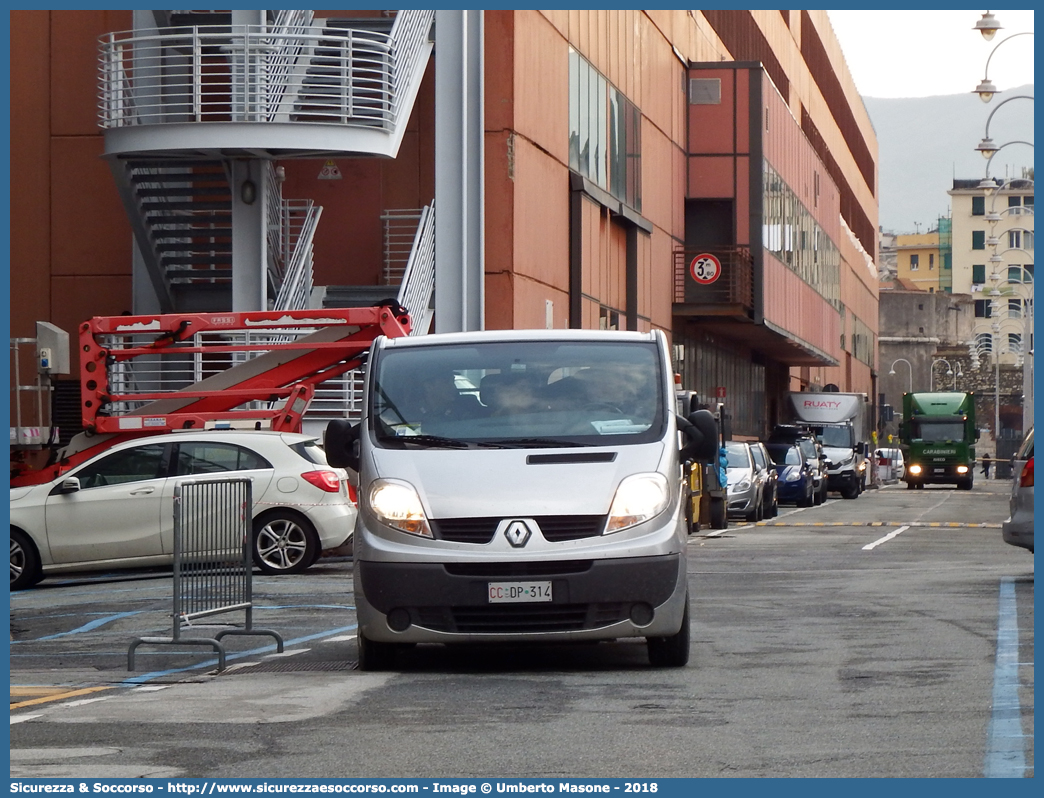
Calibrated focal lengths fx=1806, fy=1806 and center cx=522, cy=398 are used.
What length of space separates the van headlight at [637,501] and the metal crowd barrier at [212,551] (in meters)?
2.84

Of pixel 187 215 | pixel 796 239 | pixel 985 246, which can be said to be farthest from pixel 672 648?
pixel 985 246

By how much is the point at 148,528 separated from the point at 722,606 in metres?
6.39

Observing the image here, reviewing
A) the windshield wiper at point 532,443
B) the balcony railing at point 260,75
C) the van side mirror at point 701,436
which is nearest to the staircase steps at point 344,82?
the balcony railing at point 260,75

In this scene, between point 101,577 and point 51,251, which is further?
point 51,251

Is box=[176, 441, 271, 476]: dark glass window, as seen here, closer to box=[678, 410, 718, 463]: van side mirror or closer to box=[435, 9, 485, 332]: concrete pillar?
box=[678, 410, 718, 463]: van side mirror

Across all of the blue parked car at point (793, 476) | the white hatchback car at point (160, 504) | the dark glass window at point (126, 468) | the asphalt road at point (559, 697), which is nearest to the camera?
the asphalt road at point (559, 697)

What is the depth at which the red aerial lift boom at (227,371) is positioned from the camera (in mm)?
21984

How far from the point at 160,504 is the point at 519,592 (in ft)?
29.6

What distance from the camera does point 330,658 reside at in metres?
11.4

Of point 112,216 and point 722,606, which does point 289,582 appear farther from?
point 112,216

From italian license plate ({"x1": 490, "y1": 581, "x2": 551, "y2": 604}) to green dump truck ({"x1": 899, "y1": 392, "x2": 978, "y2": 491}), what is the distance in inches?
2285

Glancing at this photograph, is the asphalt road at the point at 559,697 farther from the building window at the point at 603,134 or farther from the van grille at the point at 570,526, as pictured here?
the building window at the point at 603,134
